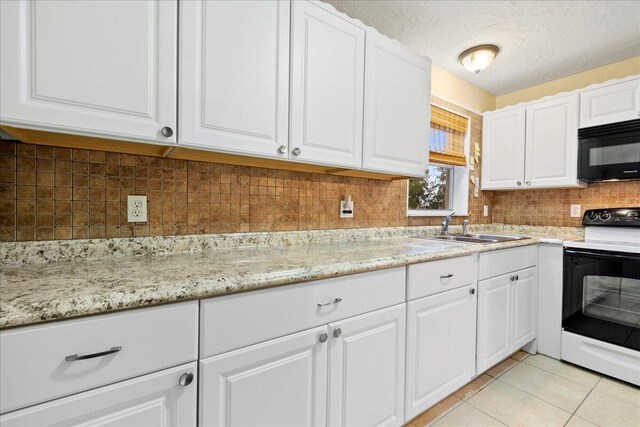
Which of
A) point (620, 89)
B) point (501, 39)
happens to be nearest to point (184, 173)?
point (501, 39)

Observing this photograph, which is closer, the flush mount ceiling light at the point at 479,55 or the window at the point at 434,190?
the flush mount ceiling light at the point at 479,55

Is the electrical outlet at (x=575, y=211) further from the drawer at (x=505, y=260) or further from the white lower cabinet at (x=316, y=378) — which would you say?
the white lower cabinet at (x=316, y=378)

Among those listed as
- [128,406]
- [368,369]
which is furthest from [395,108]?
[128,406]

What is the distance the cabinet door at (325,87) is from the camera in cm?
138

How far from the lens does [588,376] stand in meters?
2.04

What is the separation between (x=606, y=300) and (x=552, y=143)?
1300mm

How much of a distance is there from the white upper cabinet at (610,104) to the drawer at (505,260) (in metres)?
1.09

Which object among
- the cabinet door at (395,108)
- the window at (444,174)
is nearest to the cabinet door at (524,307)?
the window at (444,174)

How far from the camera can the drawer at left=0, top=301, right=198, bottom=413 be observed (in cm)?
63

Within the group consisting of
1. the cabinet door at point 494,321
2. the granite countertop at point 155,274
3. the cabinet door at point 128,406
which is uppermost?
the granite countertop at point 155,274

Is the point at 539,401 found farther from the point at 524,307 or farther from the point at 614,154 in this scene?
the point at 614,154

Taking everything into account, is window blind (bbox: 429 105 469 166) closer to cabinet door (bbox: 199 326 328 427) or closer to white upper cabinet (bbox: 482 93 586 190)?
white upper cabinet (bbox: 482 93 586 190)

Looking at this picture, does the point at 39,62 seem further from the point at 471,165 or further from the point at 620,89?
the point at 620,89

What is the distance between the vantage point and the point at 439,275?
1561mm
